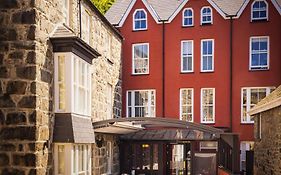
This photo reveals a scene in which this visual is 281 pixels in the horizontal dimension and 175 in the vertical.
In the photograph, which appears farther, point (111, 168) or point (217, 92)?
point (217, 92)

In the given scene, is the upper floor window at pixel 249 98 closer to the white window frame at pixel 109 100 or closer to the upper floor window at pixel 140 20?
the upper floor window at pixel 140 20

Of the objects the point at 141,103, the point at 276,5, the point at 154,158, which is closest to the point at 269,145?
the point at 154,158

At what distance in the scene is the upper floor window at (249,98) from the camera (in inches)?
1051

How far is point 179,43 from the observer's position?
28.0 m

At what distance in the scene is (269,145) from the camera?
680 inches

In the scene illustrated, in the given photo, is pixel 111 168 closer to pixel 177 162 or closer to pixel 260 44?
pixel 177 162

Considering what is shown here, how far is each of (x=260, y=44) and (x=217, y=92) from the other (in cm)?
380

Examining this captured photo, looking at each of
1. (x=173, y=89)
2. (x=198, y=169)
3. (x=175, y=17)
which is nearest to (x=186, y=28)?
(x=175, y=17)

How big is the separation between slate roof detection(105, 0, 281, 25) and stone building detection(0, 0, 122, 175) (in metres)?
13.3

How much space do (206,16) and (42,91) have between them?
55.9 feet

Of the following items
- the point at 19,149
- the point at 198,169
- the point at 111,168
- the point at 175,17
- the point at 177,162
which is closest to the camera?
the point at 19,149

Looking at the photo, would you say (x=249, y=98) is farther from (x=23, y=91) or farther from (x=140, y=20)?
(x=23, y=91)

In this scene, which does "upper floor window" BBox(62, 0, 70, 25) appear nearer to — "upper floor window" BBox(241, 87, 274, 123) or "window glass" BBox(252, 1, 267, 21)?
"upper floor window" BBox(241, 87, 274, 123)

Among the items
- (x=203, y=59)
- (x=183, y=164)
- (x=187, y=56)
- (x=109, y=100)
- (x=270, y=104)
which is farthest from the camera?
(x=183, y=164)
